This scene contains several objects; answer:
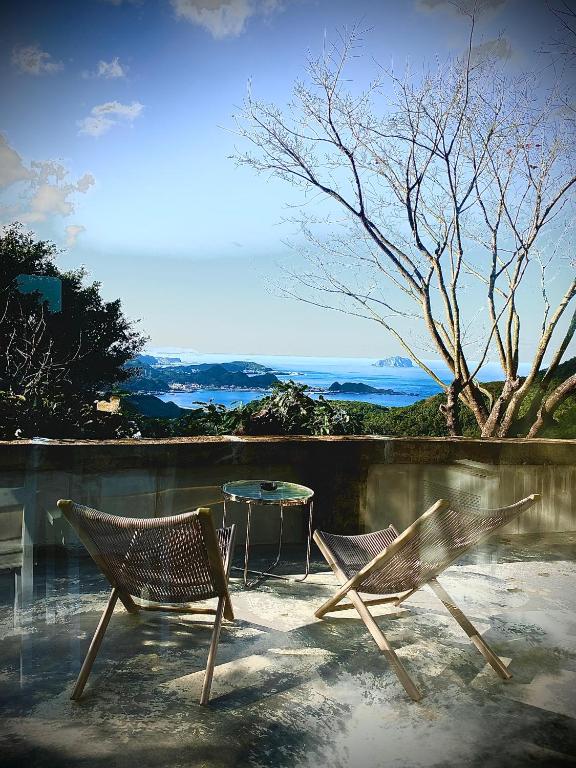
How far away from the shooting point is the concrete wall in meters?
3.38

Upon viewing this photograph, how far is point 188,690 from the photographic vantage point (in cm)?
216

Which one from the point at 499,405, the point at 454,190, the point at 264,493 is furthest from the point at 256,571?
the point at 454,190

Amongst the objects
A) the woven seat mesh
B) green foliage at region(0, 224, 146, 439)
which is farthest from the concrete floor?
green foliage at region(0, 224, 146, 439)

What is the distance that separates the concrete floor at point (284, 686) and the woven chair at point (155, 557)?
0.17 meters

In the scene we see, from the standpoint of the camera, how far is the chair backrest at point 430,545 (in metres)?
2.27

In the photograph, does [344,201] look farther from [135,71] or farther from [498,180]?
[135,71]

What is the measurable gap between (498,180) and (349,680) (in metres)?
5.66

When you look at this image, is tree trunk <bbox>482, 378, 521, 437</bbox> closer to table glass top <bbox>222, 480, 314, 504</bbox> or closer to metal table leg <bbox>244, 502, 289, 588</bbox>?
metal table leg <bbox>244, 502, 289, 588</bbox>

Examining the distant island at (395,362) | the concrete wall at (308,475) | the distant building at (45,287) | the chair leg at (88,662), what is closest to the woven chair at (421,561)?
the chair leg at (88,662)

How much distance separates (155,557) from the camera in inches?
87.1

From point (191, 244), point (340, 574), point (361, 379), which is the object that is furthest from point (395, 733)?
point (191, 244)

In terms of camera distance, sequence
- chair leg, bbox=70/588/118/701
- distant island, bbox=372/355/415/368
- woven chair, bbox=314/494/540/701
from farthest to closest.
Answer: distant island, bbox=372/355/415/368 → woven chair, bbox=314/494/540/701 → chair leg, bbox=70/588/118/701

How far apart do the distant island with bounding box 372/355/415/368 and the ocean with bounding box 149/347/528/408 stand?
6 centimetres

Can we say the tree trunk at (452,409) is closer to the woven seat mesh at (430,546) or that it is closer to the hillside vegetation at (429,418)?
the hillside vegetation at (429,418)
